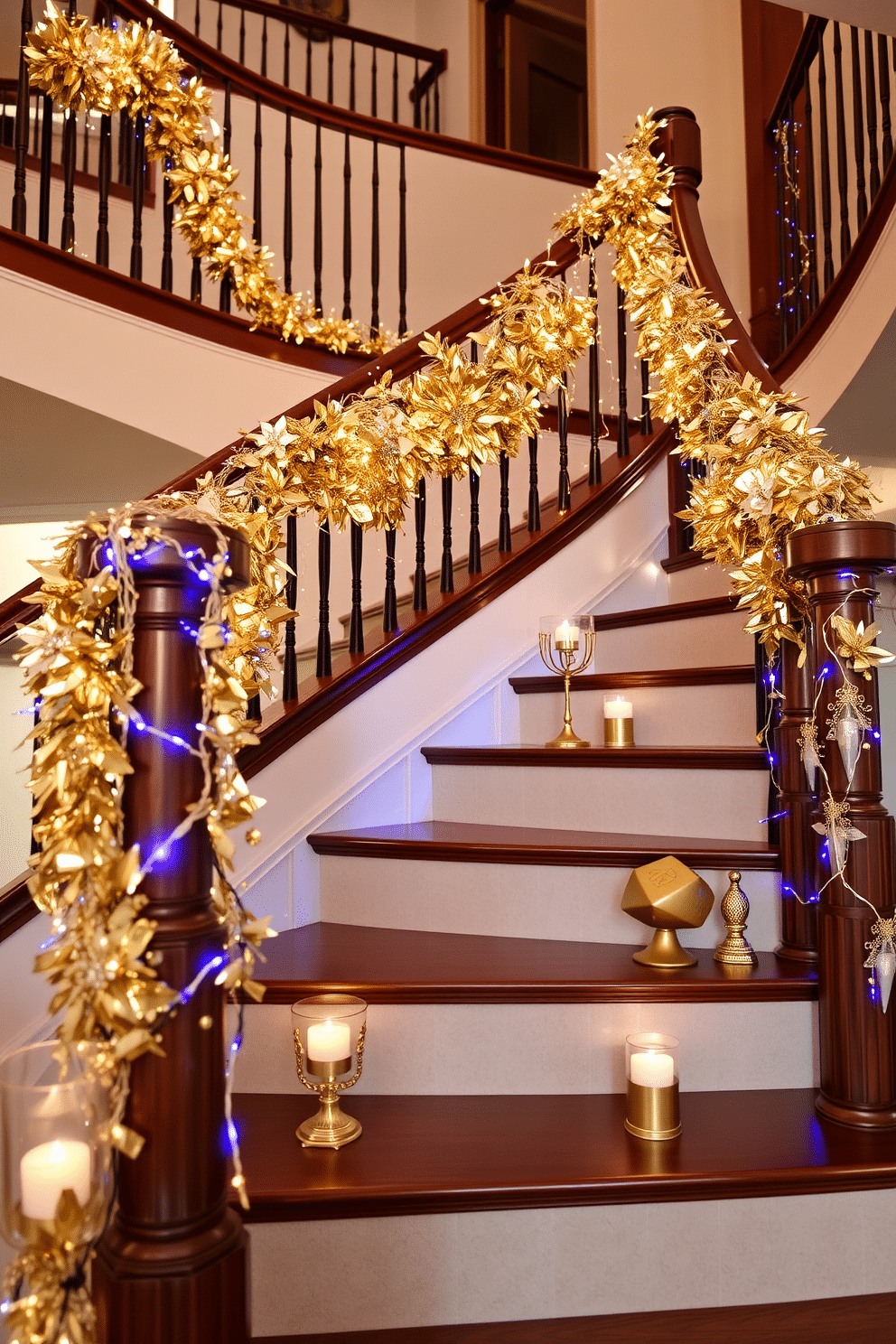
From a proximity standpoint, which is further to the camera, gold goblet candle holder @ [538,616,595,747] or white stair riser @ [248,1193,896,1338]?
gold goblet candle holder @ [538,616,595,747]

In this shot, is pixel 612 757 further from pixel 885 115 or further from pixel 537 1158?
pixel 885 115

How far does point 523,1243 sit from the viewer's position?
1.21 metres

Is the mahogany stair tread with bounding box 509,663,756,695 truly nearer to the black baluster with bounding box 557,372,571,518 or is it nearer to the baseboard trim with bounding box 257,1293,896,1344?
the black baluster with bounding box 557,372,571,518

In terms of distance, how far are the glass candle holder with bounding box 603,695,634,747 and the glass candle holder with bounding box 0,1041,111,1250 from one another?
1515mm

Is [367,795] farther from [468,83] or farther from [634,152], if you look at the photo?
[468,83]

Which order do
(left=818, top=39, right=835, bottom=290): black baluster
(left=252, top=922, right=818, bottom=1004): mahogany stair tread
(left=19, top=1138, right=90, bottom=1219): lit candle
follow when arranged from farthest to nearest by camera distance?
1. (left=818, top=39, right=835, bottom=290): black baluster
2. (left=252, top=922, right=818, bottom=1004): mahogany stair tread
3. (left=19, top=1138, right=90, bottom=1219): lit candle

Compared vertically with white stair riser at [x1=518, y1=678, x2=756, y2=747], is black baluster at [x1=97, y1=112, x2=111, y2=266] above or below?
above

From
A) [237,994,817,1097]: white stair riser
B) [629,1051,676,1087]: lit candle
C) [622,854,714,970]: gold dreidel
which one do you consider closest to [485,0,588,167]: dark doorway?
[622,854,714,970]: gold dreidel

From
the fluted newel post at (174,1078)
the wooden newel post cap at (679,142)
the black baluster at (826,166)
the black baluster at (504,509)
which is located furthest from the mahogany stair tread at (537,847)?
the black baluster at (826,166)

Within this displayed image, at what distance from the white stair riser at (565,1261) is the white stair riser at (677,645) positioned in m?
1.22

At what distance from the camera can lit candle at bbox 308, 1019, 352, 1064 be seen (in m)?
1.32

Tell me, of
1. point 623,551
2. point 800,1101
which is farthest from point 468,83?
point 800,1101

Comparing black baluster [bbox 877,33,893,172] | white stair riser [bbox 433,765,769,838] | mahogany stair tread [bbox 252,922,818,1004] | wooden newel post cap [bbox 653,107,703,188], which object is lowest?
mahogany stair tread [bbox 252,922,818,1004]

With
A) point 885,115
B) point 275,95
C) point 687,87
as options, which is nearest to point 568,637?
point 885,115
